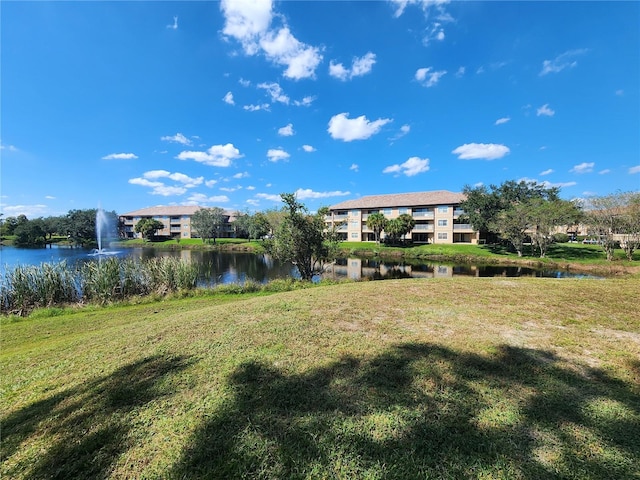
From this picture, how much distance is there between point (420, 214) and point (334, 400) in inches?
2030

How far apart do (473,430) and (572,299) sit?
7014 millimetres

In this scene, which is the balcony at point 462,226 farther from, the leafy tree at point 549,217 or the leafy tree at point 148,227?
the leafy tree at point 148,227

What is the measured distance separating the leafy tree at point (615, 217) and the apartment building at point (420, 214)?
1454cm

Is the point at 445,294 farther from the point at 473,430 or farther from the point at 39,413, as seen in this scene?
the point at 39,413

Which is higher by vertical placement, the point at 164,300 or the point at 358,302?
the point at 358,302

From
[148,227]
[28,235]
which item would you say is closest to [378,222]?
[148,227]

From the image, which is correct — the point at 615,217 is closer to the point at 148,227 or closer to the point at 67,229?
the point at 148,227

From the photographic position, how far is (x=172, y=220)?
80.4 meters

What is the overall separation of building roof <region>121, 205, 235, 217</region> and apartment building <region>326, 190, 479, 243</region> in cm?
3911

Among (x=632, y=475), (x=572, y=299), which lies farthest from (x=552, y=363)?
(x=572, y=299)

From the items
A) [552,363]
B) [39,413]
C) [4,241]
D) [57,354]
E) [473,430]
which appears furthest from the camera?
[4,241]

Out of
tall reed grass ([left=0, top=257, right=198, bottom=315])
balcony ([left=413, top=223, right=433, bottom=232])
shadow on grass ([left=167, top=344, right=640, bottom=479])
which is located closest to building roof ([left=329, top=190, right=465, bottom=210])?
balcony ([left=413, top=223, right=433, bottom=232])

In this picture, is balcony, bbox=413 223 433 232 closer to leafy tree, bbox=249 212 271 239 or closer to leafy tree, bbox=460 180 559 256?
leafy tree, bbox=460 180 559 256

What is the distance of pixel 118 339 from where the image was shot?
19.2ft
